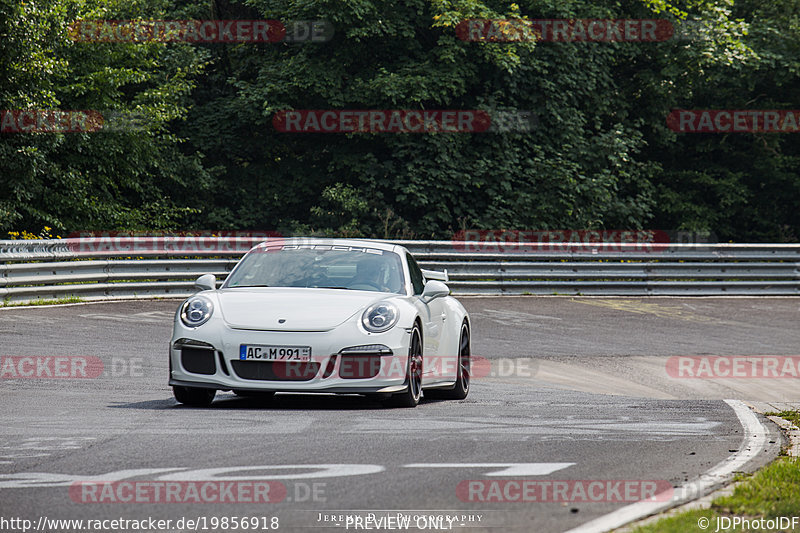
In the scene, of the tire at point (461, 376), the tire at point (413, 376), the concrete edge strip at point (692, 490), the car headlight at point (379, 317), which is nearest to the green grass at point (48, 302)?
the tire at point (461, 376)

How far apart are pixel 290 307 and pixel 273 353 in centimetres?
45

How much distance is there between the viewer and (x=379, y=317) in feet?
30.6

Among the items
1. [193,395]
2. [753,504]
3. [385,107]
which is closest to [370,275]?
[193,395]

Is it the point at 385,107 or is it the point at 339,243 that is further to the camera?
the point at 385,107

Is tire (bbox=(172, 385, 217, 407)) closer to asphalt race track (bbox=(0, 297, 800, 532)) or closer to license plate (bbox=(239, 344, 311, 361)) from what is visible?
asphalt race track (bbox=(0, 297, 800, 532))

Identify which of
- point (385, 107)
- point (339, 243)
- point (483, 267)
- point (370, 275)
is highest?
point (385, 107)

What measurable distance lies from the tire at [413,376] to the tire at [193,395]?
1.47m

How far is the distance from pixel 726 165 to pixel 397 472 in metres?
33.7

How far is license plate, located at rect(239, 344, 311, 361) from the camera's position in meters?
Answer: 9.02

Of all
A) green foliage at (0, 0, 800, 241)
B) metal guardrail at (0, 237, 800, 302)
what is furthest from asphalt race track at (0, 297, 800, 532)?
green foliage at (0, 0, 800, 241)

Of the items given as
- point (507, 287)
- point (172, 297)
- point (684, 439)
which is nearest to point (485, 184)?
point (507, 287)

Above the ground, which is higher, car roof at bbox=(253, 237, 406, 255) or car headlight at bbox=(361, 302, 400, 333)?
car roof at bbox=(253, 237, 406, 255)

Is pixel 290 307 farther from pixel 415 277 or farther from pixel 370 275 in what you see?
→ pixel 415 277

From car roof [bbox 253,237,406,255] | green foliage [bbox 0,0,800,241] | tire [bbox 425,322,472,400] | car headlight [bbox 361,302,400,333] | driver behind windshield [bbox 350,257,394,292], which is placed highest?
green foliage [bbox 0,0,800,241]
